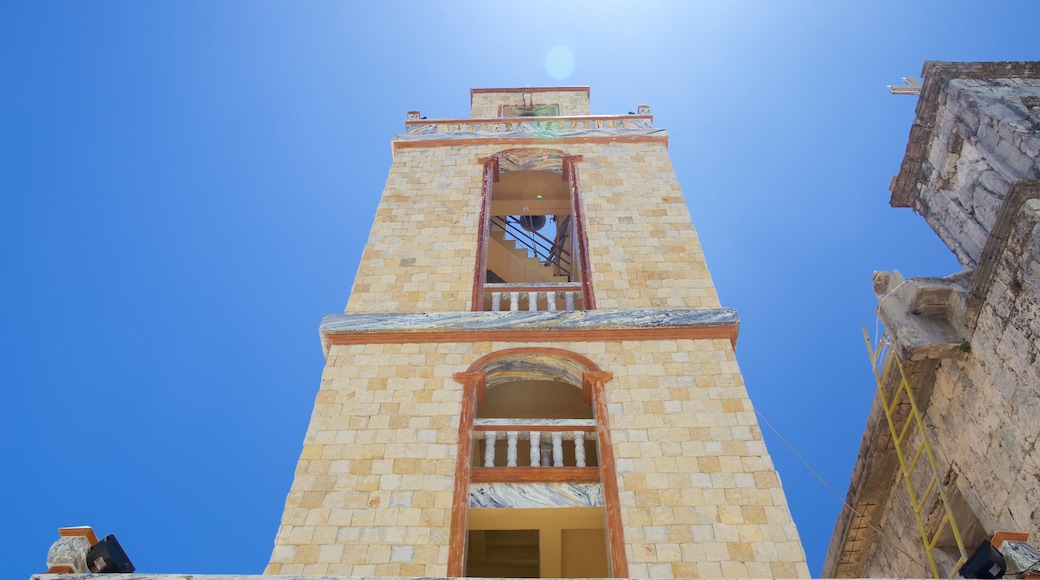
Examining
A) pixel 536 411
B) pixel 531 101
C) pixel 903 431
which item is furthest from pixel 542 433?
pixel 531 101

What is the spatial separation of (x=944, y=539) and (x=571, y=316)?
6.36m

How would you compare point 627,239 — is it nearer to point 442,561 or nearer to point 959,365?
point 959,365

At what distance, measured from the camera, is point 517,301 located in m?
14.1

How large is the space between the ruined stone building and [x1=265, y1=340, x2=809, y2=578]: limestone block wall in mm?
2716

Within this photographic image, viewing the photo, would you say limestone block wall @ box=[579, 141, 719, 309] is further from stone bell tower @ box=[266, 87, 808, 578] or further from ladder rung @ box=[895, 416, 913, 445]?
ladder rung @ box=[895, 416, 913, 445]

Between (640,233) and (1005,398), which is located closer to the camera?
(1005,398)

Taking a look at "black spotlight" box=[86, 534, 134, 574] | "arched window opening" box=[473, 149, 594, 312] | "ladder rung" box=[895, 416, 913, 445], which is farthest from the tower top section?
"black spotlight" box=[86, 534, 134, 574]

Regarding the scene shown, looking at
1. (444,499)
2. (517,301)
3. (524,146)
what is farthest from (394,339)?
(524,146)

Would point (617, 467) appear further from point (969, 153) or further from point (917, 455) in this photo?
point (969, 153)

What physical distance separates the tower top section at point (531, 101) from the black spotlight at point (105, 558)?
52.1ft

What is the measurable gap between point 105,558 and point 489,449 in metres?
4.73

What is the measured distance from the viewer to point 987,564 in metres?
7.53

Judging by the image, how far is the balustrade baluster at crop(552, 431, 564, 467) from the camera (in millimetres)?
11102

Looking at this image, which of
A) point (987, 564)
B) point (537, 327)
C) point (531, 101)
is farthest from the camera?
point (531, 101)
